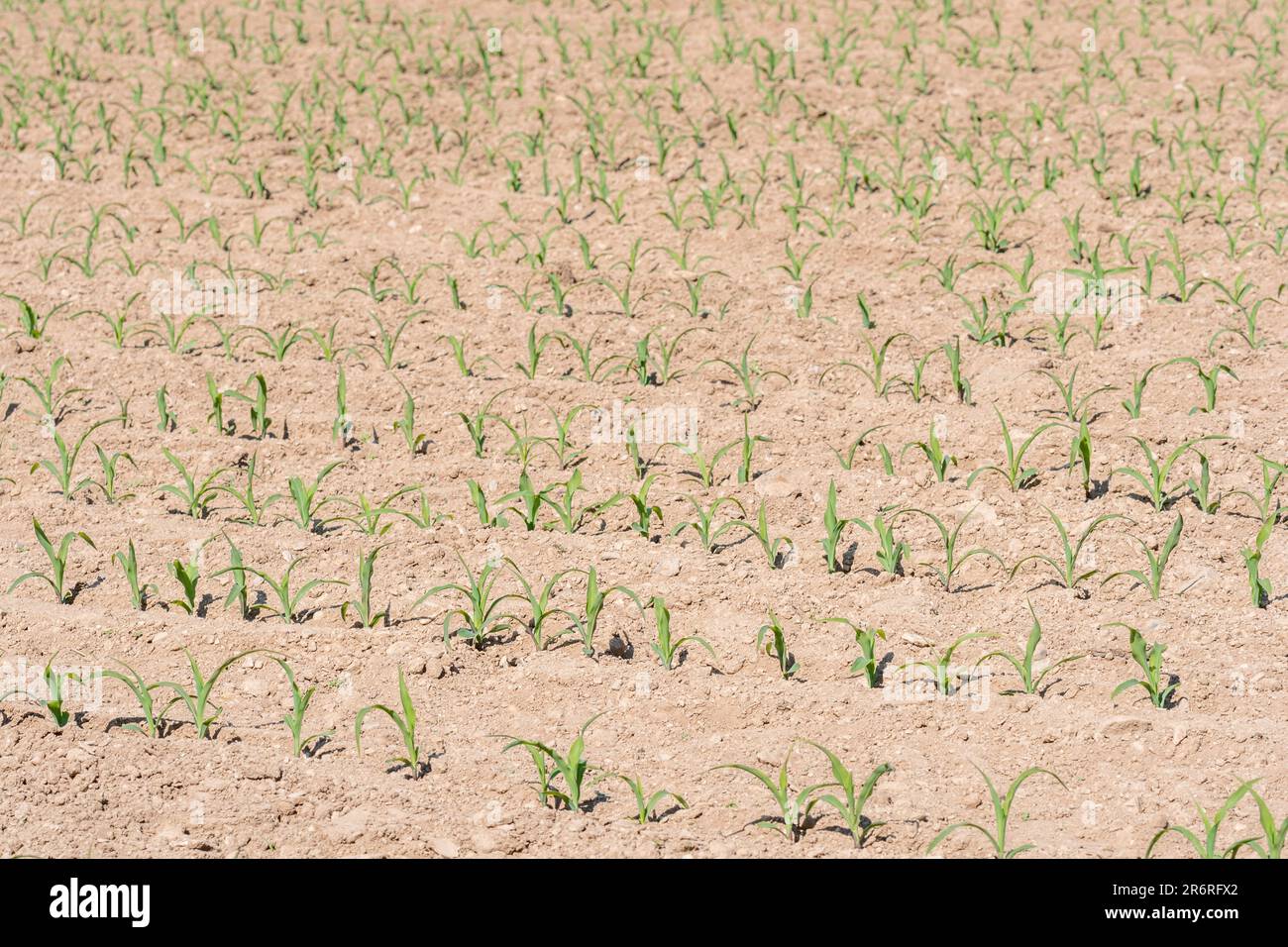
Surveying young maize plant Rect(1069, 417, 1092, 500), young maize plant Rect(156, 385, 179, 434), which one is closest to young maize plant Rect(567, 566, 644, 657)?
young maize plant Rect(1069, 417, 1092, 500)

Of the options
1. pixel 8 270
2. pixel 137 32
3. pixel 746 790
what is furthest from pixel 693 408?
pixel 137 32

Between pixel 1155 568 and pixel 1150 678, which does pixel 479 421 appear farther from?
pixel 1150 678

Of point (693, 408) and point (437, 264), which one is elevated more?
point (437, 264)

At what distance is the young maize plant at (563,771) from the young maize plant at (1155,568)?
1628mm

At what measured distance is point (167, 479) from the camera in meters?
4.55

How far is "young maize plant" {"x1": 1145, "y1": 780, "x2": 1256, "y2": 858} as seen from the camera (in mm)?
2829

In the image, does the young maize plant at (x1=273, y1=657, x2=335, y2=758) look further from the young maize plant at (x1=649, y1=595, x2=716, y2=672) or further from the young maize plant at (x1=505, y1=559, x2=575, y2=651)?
the young maize plant at (x1=649, y1=595, x2=716, y2=672)

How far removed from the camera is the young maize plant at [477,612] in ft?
12.2

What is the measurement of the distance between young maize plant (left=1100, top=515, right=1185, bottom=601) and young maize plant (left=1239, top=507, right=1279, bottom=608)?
0.19 m

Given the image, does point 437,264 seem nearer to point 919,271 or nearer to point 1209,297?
point 919,271

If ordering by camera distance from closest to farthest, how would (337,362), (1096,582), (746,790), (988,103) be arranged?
(746,790) < (1096,582) < (337,362) < (988,103)

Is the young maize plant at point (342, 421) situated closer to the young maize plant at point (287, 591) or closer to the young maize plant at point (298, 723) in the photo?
the young maize plant at point (287, 591)

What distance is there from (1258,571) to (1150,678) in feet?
2.33

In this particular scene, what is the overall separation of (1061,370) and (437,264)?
2.72 meters
